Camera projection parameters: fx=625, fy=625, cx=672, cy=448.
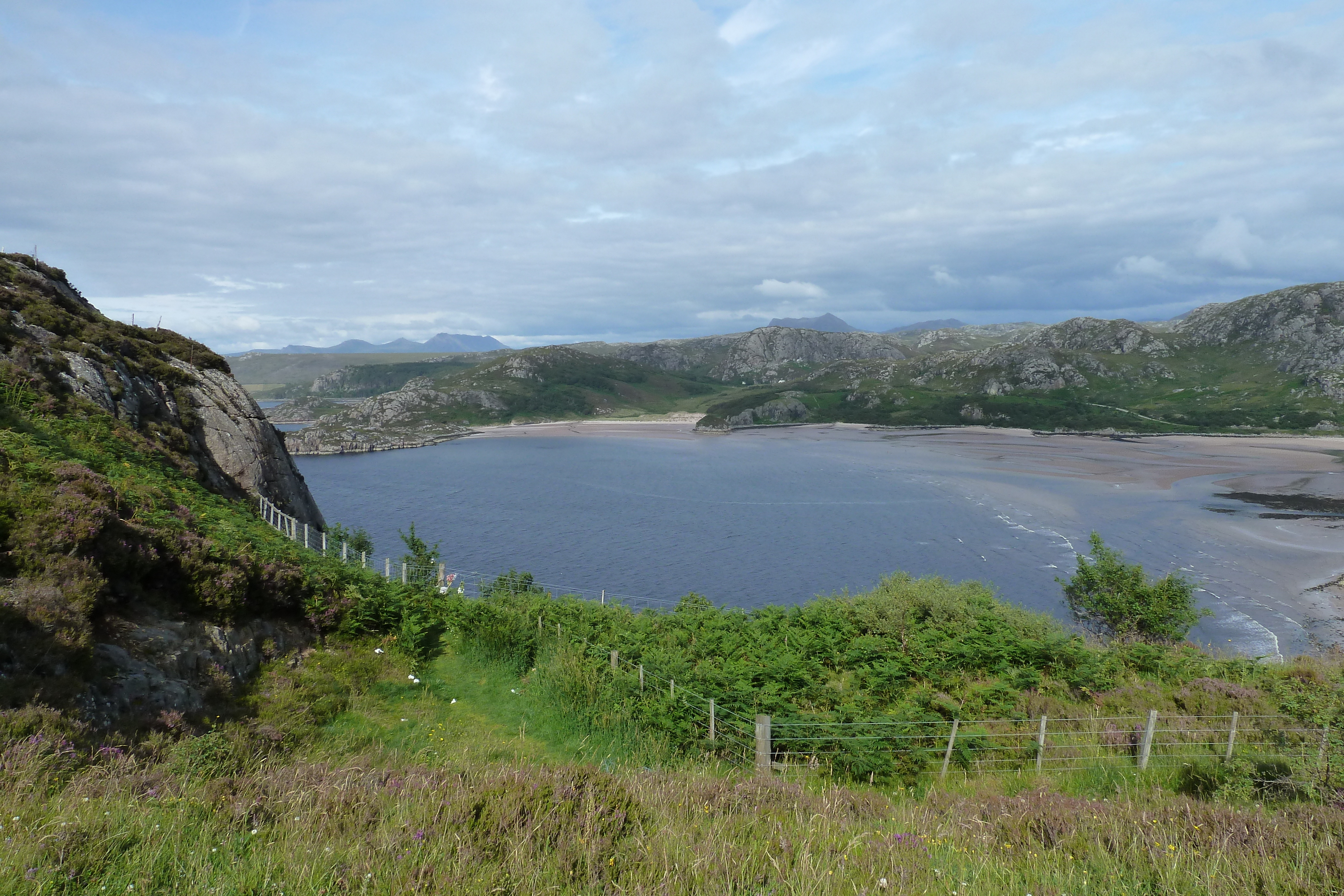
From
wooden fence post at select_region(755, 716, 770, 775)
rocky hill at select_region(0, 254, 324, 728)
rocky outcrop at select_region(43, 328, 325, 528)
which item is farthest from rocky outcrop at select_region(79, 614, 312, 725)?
rocky outcrop at select_region(43, 328, 325, 528)

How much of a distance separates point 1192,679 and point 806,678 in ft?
34.6

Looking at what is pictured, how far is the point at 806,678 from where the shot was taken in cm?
1562

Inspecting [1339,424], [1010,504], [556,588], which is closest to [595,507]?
[556,588]

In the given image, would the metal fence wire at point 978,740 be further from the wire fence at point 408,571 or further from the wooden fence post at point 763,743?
the wire fence at point 408,571

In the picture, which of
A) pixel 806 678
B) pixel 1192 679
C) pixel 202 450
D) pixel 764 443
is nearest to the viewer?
pixel 806 678

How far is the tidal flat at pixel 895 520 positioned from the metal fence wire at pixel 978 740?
32.3 m

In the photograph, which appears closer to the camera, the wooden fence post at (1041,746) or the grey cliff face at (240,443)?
the wooden fence post at (1041,746)

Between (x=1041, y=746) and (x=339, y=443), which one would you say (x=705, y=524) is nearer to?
(x=1041, y=746)

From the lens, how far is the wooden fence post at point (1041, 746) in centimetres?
1223

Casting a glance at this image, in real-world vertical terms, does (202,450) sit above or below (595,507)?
above

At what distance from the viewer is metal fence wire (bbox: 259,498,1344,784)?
12102 mm

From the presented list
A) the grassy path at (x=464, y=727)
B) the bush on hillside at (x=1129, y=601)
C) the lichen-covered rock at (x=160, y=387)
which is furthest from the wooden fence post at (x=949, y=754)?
the lichen-covered rock at (x=160, y=387)

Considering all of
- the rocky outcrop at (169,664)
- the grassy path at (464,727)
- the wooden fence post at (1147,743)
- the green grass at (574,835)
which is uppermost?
the green grass at (574,835)

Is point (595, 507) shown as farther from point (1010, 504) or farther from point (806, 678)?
point (806, 678)
